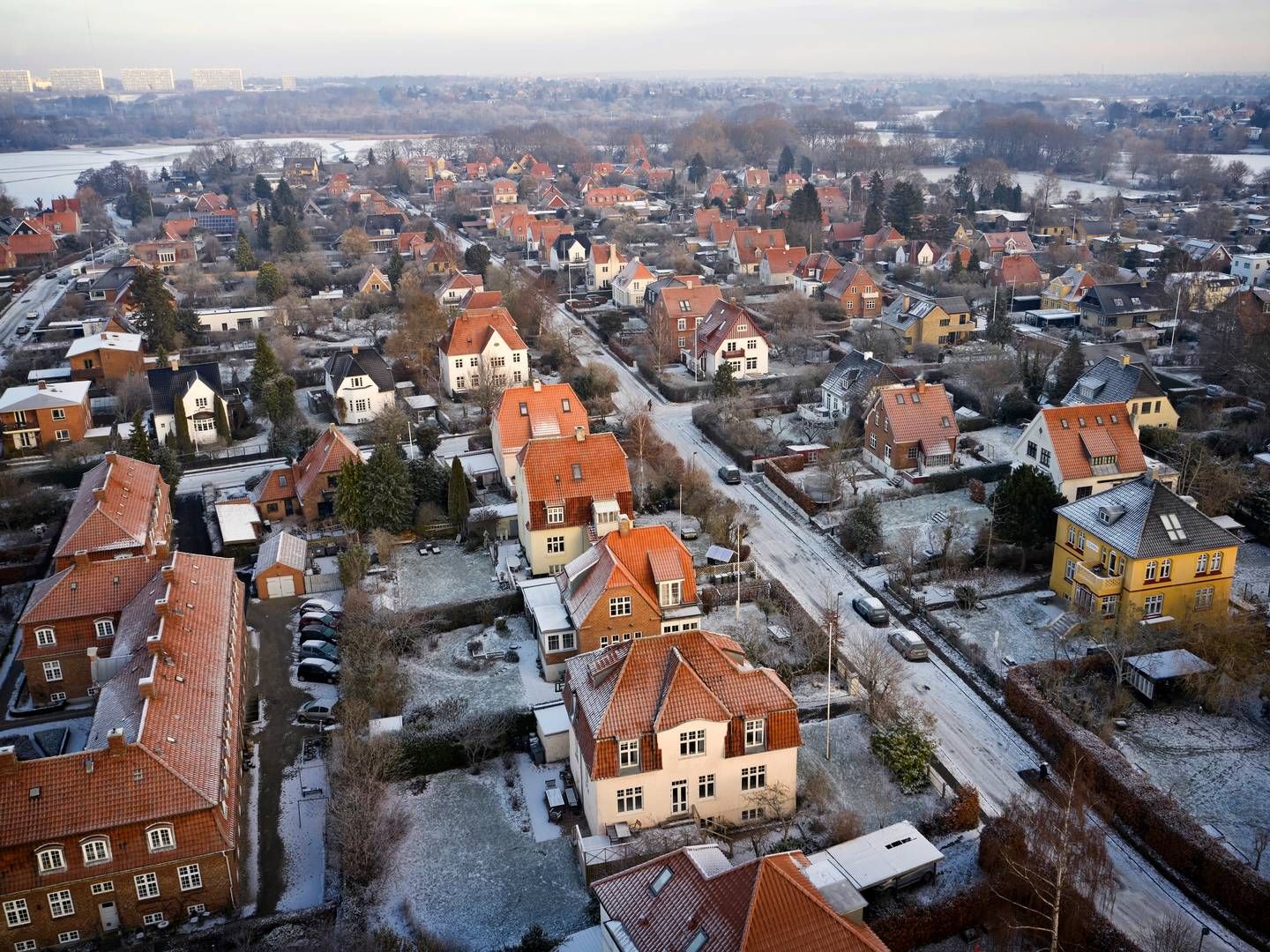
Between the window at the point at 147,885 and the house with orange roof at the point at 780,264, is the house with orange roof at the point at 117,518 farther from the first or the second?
the house with orange roof at the point at 780,264

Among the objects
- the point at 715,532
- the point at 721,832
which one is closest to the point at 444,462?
the point at 715,532

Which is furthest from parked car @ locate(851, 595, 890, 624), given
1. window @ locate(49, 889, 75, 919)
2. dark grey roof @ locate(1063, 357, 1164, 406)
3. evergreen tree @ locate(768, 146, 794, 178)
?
evergreen tree @ locate(768, 146, 794, 178)

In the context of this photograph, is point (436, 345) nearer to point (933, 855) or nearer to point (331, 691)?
point (331, 691)

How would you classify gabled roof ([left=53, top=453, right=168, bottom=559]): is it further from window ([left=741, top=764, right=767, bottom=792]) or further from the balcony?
the balcony

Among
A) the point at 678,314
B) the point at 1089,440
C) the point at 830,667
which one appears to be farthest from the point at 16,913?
the point at 678,314

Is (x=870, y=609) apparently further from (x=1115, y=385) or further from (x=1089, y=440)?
(x=1115, y=385)

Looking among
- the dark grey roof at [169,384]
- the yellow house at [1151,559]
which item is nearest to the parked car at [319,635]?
the dark grey roof at [169,384]
